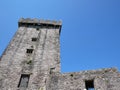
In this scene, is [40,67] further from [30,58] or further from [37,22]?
[37,22]

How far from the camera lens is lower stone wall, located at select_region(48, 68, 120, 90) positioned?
53.8 ft

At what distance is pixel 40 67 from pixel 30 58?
2215mm

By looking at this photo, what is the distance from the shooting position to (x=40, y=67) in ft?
70.5

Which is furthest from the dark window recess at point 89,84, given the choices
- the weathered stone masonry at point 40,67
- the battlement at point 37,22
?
the battlement at point 37,22

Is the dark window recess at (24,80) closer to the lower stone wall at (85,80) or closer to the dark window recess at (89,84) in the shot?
Answer: the lower stone wall at (85,80)

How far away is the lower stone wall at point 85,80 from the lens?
16.4 meters

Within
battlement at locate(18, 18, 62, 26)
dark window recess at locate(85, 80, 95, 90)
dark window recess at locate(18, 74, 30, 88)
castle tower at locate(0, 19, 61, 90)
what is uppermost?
battlement at locate(18, 18, 62, 26)

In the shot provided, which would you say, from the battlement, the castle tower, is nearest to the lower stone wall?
the castle tower

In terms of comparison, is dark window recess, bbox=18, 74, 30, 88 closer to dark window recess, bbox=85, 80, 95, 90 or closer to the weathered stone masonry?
the weathered stone masonry

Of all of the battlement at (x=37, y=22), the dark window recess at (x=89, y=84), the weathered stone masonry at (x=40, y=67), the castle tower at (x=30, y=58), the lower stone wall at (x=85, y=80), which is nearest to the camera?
the lower stone wall at (x=85, y=80)

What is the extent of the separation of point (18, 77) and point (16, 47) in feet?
19.3

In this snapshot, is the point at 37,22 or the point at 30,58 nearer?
the point at 30,58

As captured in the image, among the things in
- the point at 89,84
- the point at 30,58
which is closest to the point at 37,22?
the point at 30,58

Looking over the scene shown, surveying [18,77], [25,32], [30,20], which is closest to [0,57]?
[18,77]
